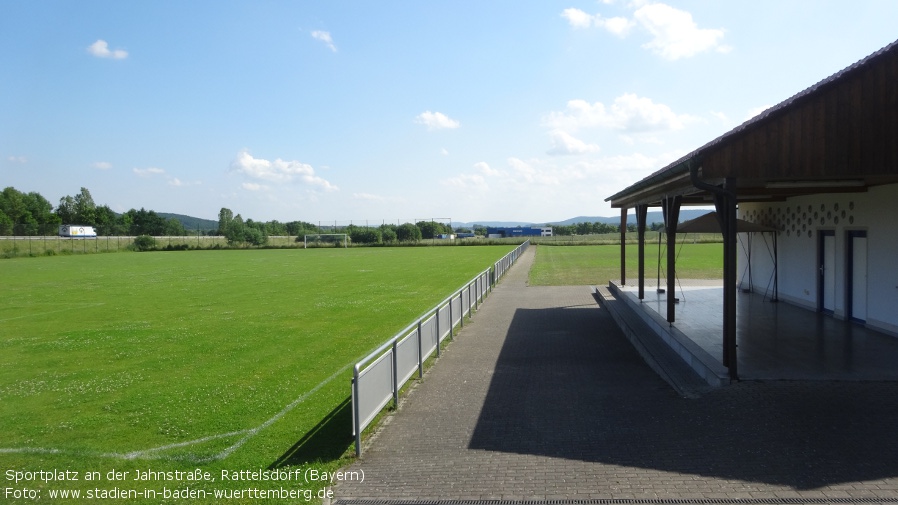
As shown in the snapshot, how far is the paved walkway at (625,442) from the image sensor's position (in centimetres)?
537

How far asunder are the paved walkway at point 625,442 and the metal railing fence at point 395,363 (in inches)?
12.0

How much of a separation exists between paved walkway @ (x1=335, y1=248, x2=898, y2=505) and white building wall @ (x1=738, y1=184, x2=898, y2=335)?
14.0 feet

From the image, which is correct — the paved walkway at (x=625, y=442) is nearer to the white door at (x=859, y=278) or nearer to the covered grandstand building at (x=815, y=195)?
the covered grandstand building at (x=815, y=195)

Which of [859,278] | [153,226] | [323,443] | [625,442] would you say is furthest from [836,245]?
[153,226]

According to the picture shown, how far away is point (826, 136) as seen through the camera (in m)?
8.39

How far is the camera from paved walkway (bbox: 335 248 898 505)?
537cm

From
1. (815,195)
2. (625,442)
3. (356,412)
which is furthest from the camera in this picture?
(815,195)

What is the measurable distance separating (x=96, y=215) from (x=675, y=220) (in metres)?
159

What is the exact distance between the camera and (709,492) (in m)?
5.25

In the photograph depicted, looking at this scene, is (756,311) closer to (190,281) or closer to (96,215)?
(190,281)

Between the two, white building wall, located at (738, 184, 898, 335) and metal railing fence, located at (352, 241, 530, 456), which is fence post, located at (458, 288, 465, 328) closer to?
metal railing fence, located at (352, 241, 530, 456)

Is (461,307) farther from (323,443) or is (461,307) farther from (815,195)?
(323,443)

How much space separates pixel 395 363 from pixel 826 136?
21.1ft

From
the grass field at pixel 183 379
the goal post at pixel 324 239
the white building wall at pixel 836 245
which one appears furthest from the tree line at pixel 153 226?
the white building wall at pixel 836 245
